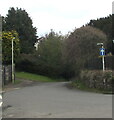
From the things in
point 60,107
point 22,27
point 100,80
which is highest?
point 22,27

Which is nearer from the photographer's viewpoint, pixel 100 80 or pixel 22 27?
pixel 100 80

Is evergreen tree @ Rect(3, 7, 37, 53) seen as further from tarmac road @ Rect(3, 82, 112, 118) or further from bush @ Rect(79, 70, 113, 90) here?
tarmac road @ Rect(3, 82, 112, 118)

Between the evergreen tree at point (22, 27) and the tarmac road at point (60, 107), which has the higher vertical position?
the evergreen tree at point (22, 27)

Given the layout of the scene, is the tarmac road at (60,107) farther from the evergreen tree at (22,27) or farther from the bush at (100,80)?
the evergreen tree at (22,27)

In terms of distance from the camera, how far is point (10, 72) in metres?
42.3

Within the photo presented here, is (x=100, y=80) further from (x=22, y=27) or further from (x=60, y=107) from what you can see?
(x=22, y=27)

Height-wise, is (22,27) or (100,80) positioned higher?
(22,27)

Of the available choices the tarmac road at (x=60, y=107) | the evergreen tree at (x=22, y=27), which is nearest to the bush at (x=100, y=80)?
the tarmac road at (x=60, y=107)

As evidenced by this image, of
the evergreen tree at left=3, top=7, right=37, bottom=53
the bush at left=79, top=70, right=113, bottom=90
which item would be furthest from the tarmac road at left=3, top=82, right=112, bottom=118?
the evergreen tree at left=3, top=7, right=37, bottom=53

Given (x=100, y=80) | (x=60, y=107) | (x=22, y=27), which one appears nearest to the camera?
(x=60, y=107)

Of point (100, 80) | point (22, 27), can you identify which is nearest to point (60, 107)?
point (100, 80)

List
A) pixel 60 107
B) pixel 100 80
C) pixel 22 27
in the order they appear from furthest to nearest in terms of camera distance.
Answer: pixel 22 27 < pixel 100 80 < pixel 60 107

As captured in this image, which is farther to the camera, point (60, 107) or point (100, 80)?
point (100, 80)

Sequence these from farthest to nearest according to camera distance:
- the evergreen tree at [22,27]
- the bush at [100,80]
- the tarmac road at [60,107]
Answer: the evergreen tree at [22,27] → the bush at [100,80] → the tarmac road at [60,107]
